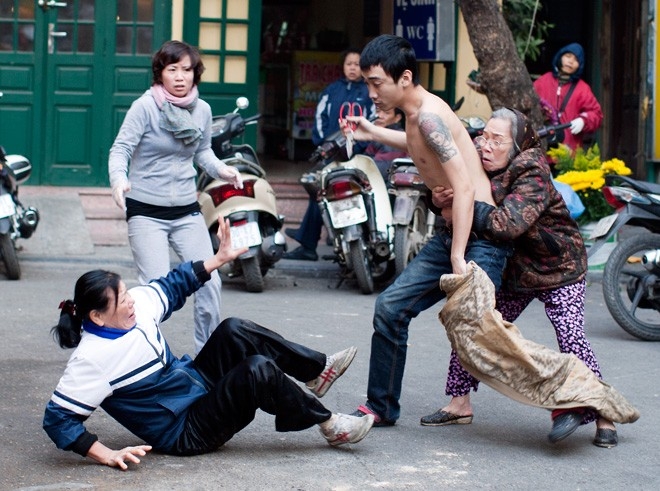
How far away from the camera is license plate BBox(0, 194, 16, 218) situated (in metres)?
9.13

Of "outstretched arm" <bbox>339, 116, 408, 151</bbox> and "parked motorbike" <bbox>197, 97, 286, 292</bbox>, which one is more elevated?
"outstretched arm" <bbox>339, 116, 408, 151</bbox>

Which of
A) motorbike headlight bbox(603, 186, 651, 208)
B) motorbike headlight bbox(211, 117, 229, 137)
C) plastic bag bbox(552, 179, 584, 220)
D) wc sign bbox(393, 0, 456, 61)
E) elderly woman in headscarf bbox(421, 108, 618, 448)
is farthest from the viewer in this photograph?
wc sign bbox(393, 0, 456, 61)

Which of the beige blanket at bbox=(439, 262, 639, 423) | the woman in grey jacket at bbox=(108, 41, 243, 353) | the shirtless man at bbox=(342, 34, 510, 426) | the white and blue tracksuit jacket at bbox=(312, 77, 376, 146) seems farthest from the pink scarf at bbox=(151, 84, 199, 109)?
the white and blue tracksuit jacket at bbox=(312, 77, 376, 146)

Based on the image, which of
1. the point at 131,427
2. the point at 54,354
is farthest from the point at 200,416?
the point at 54,354

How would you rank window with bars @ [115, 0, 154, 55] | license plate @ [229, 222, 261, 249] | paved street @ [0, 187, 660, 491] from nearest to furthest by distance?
1. paved street @ [0, 187, 660, 491]
2. license plate @ [229, 222, 261, 249]
3. window with bars @ [115, 0, 154, 55]

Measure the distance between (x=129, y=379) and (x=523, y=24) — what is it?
8656 mm

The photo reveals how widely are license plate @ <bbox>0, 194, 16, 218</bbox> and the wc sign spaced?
4726mm

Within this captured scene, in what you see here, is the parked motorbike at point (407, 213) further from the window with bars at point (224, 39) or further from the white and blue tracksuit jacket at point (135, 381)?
the white and blue tracksuit jacket at point (135, 381)

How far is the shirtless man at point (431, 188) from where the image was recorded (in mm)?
5051

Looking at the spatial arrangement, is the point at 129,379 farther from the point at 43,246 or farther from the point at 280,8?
the point at 280,8

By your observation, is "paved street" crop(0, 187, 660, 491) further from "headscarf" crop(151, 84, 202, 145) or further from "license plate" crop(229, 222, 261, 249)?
"headscarf" crop(151, 84, 202, 145)

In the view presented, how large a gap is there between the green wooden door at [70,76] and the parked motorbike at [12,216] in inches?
88.0

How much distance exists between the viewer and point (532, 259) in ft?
17.6

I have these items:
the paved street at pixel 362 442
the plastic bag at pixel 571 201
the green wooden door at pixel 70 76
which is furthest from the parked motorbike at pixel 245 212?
the green wooden door at pixel 70 76
